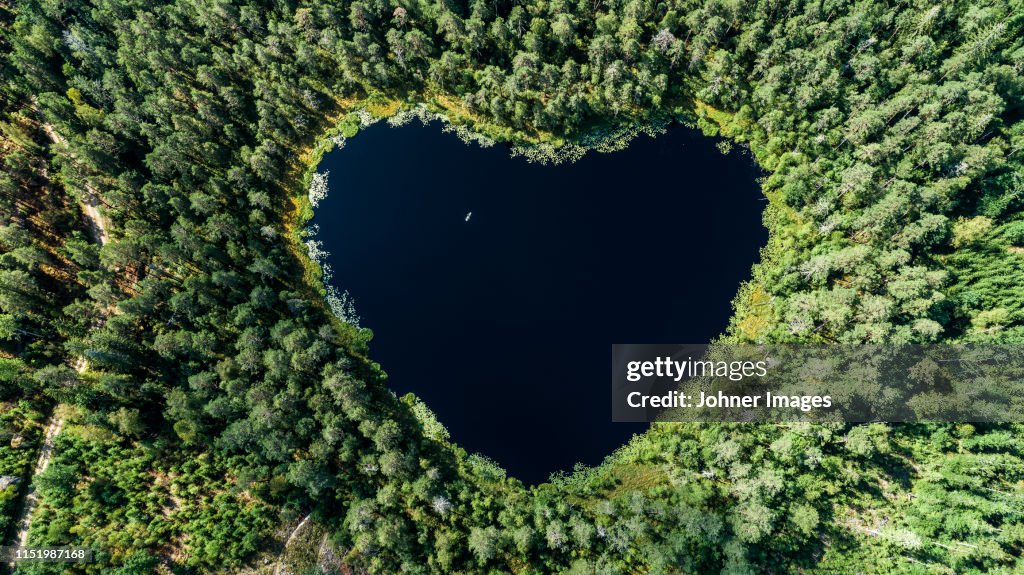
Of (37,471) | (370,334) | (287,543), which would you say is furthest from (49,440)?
(370,334)

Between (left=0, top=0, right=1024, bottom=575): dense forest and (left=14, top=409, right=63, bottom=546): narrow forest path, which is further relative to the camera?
(left=0, top=0, right=1024, bottom=575): dense forest

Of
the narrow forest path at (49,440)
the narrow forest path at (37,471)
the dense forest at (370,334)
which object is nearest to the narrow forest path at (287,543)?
the dense forest at (370,334)

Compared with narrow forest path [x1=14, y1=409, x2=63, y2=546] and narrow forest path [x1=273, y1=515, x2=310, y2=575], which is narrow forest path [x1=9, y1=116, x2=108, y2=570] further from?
narrow forest path [x1=273, y1=515, x2=310, y2=575]

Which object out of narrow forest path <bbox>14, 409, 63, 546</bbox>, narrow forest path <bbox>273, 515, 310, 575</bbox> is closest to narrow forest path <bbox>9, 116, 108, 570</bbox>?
narrow forest path <bbox>14, 409, 63, 546</bbox>

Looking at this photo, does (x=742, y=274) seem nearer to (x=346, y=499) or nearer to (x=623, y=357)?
(x=623, y=357)

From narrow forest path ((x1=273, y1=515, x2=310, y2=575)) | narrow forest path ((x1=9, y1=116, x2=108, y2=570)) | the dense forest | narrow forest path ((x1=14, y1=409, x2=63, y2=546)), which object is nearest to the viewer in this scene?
narrow forest path ((x1=14, y1=409, x2=63, y2=546))

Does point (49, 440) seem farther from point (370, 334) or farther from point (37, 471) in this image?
point (370, 334)
